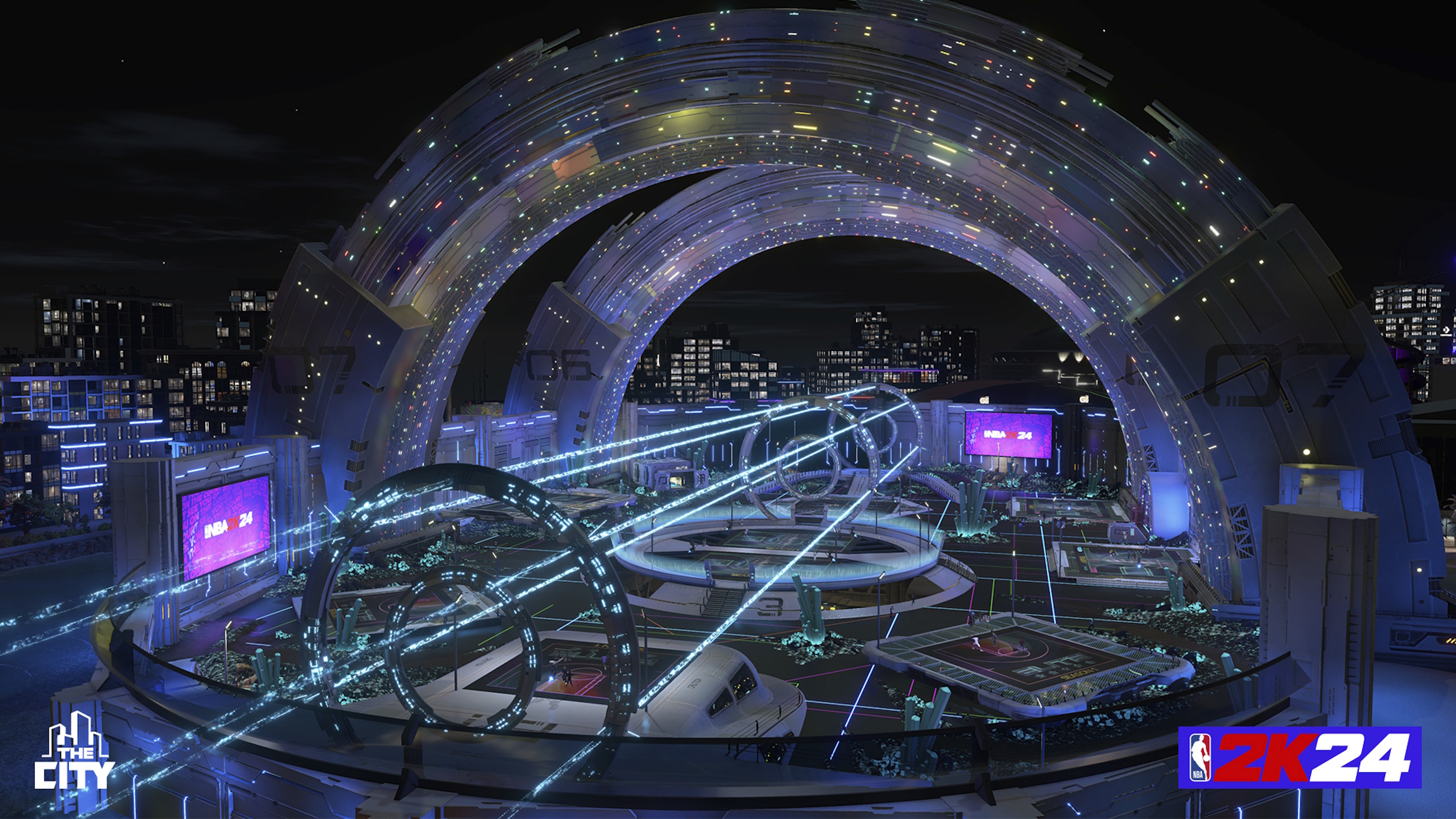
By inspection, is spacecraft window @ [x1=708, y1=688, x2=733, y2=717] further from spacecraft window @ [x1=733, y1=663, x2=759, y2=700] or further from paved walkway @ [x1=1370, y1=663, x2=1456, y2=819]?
paved walkway @ [x1=1370, y1=663, x2=1456, y2=819]

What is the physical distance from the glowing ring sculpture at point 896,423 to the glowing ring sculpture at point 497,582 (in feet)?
78.0

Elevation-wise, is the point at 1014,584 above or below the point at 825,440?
below

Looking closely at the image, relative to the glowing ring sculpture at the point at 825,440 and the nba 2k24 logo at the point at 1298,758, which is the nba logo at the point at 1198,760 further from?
the glowing ring sculpture at the point at 825,440

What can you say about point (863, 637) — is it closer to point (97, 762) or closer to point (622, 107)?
point (97, 762)

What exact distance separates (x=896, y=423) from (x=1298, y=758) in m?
31.7

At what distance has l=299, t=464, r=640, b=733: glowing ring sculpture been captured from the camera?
8281 millimetres

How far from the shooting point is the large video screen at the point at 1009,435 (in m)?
36.6

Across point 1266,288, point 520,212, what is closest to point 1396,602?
point 1266,288

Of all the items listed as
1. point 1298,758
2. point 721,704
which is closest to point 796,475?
point 721,704

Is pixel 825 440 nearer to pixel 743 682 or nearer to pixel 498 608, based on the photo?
pixel 743 682

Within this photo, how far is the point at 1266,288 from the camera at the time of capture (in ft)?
48.7

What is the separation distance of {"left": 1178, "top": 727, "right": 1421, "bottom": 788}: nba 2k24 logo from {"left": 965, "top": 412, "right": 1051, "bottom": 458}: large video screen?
1163 inches

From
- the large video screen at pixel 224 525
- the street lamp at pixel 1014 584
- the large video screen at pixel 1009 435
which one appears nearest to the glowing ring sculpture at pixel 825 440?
the street lamp at pixel 1014 584

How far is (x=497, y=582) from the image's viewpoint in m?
9.29
